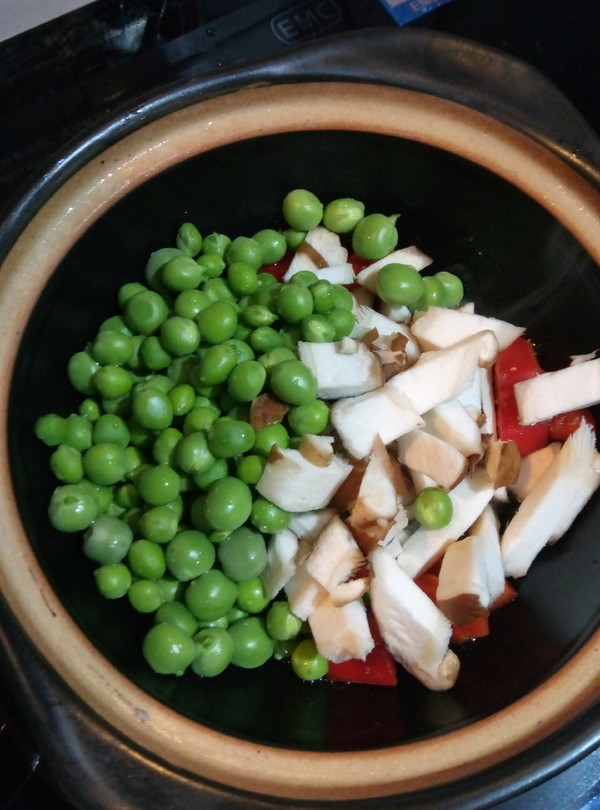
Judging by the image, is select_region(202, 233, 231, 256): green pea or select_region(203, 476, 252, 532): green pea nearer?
select_region(203, 476, 252, 532): green pea

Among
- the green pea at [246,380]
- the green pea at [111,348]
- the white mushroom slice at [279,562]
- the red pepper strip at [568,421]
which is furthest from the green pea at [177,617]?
the red pepper strip at [568,421]

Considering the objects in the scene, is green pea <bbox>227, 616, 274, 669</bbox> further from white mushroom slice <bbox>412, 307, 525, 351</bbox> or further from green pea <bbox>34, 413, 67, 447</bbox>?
white mushroom slice <bbox>412, 307, 525, 351</bbox>

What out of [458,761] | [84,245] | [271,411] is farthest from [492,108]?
[458,761]

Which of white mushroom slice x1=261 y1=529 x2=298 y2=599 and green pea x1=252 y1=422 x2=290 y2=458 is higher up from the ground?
green pea x1=252 y1=422 x2=290 y2=458

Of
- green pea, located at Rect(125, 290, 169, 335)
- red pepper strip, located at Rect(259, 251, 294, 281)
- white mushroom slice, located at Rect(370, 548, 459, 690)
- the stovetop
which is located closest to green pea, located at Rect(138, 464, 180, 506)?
green pea, located at Rect(125, 290, 169, 335)

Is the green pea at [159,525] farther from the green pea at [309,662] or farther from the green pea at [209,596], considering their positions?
the green pea at [309,662]

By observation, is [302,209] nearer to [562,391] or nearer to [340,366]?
[340,366]

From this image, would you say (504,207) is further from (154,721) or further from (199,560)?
(154,721)
